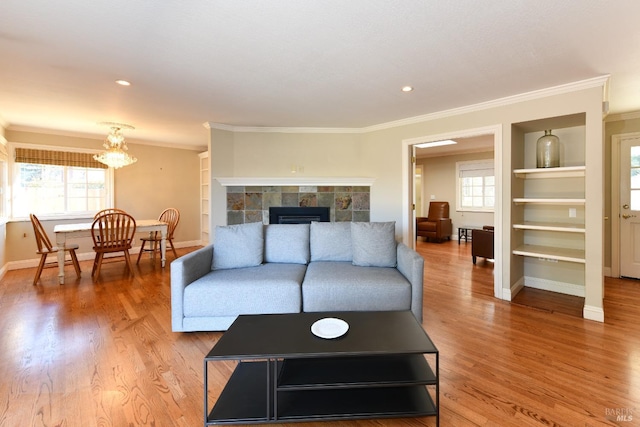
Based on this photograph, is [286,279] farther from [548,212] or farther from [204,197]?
[204,197]

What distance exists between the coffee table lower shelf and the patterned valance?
214 inches

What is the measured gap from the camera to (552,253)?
3133 mm

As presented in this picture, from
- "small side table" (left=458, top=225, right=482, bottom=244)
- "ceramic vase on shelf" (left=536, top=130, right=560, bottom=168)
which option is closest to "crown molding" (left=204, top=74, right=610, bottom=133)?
"ceramic vase on shelf" (left=536, top=130, right=560, bottom=168)

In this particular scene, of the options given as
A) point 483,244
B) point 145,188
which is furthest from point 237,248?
point 145,188

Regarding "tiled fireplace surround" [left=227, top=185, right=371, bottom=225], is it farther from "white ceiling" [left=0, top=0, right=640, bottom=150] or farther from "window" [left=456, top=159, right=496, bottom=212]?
"window" [left=456, top=159, right=496, bottom=212]

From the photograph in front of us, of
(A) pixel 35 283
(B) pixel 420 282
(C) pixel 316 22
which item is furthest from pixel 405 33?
(A) pixel 35 283

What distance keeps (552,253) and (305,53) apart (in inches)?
127

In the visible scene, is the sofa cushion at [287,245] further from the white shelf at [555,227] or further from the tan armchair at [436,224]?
the tan armchair at [436,224]

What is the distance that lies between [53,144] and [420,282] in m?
6.20

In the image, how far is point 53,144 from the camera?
4.96 meters

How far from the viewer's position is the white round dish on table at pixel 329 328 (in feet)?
4.97

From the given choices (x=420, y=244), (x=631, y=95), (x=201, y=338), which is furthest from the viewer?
(x=420, y=244)

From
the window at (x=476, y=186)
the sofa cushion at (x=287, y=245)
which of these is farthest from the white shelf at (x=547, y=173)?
the window at (x=476, y=186)

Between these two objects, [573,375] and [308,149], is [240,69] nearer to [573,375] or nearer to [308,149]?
[308,149]
